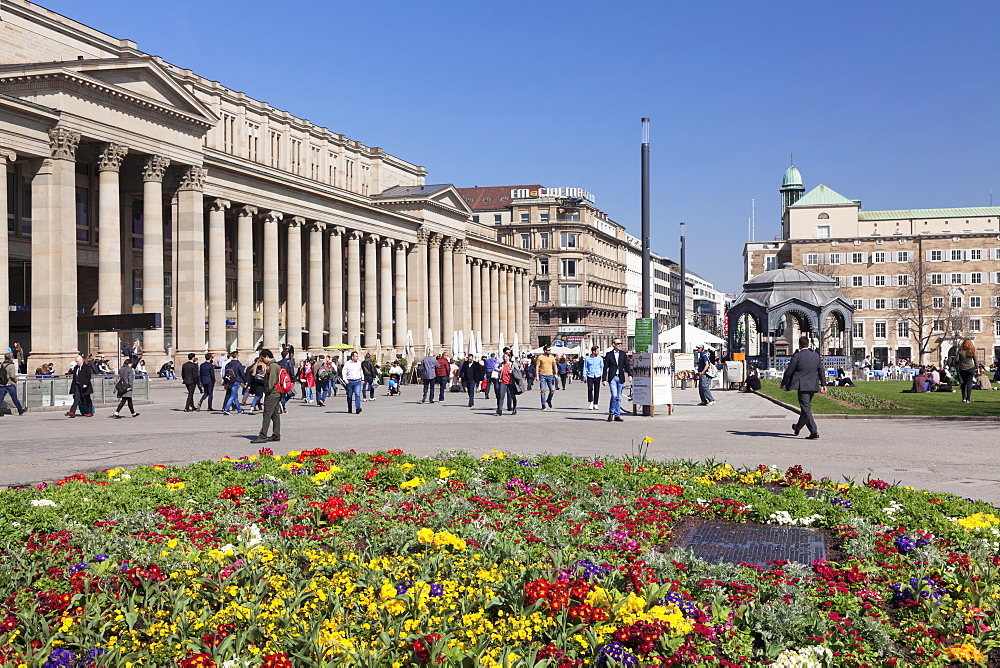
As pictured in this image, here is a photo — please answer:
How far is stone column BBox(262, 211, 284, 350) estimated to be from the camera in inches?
2601

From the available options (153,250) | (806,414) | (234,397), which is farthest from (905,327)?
(806,414)

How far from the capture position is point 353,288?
3150 inches

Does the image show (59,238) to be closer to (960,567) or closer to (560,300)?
(960,567)

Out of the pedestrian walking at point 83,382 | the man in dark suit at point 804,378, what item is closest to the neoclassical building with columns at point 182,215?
the pedestrian walking at point 83,382

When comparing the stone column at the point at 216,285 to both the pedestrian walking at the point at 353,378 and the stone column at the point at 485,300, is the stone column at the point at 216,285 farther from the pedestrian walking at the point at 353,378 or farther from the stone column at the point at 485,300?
the stone column at the point at 485,300

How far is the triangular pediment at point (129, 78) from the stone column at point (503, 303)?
6032 cm

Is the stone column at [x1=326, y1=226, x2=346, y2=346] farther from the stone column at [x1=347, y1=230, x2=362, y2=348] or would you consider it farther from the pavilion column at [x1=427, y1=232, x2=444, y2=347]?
the pavilion column at [x1=427, y1=232, x2=444, y2=347]

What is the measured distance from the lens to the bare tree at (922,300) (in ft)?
361

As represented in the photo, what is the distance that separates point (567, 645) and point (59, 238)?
1765 inches

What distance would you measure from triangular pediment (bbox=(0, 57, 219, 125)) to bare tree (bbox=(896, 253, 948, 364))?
279 feet

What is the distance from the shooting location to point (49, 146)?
44750mm

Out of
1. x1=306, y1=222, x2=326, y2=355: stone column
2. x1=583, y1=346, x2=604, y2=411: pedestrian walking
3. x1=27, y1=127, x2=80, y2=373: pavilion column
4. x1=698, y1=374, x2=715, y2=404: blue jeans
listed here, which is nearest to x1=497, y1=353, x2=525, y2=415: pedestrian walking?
x1=583, y1=346, x2=604, y2=411: pedestrian walking

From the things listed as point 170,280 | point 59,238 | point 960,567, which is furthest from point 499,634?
point 170,280

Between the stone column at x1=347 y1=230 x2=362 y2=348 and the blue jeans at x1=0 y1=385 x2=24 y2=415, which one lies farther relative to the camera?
the stone column at x1=347 y1=230 x2=362 y2=348
